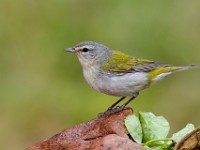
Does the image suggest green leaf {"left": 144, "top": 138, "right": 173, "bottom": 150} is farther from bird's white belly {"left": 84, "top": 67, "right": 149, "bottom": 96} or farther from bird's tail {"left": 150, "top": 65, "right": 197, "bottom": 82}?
bird's tail {"left": 150, "top": 65, "right": 197, "bottom": 82}

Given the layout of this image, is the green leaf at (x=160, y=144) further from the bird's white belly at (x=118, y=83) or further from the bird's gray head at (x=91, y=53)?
the bird's gray head at (x=91, y=53)

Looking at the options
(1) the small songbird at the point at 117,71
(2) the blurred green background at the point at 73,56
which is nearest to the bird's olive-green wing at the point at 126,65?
(1) the small songbird at the point at 117,71

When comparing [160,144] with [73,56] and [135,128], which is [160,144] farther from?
[73,56]

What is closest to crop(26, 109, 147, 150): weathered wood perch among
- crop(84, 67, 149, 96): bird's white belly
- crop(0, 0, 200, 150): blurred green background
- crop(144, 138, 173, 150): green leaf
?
crop(144, 138, 173, 150): green leaf

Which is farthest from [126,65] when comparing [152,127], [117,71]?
[152,127]

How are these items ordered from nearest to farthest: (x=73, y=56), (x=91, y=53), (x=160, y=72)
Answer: (x=160, y=72) < (x=91, y=53) < (x=73, y=56)

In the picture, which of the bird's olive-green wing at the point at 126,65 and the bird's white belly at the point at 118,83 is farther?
the bird's olive-green wing at the point at 126,65

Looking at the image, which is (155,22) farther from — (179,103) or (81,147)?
(81,147)
